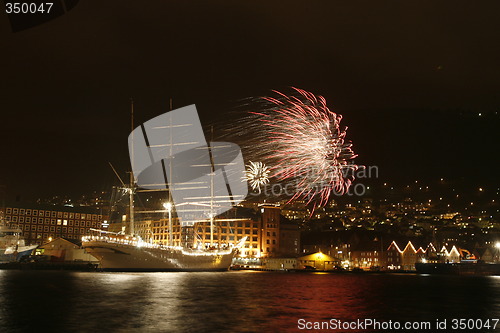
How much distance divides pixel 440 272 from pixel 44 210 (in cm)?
9963

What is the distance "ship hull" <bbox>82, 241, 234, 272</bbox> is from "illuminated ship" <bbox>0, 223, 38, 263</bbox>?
132 ft

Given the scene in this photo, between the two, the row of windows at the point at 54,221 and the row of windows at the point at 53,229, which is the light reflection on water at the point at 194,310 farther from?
the row of windows at the point at 53,229

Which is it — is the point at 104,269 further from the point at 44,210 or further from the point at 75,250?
the point at 44,210

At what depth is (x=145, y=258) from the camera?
76.8 meters

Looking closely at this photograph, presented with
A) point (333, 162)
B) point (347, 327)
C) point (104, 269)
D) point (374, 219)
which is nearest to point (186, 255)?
point (104, 269)

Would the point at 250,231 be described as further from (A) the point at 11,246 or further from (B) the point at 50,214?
(B) the point at 50,214

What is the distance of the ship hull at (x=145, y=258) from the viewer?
73250 mm

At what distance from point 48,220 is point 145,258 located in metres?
71.1

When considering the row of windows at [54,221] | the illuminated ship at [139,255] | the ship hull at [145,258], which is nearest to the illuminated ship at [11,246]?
the row of windows at [54,221]

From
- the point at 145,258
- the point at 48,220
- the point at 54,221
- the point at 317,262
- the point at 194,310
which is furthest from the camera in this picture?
the point at 54,221

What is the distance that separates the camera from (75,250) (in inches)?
4021

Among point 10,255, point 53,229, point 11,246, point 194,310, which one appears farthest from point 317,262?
point 194,310

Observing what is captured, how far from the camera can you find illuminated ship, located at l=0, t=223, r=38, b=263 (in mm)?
104544

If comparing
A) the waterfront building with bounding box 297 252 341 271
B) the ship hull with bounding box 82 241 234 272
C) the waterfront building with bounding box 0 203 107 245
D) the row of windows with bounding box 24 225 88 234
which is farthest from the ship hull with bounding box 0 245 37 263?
the waterfront building with bounding box 297 252 341 271
